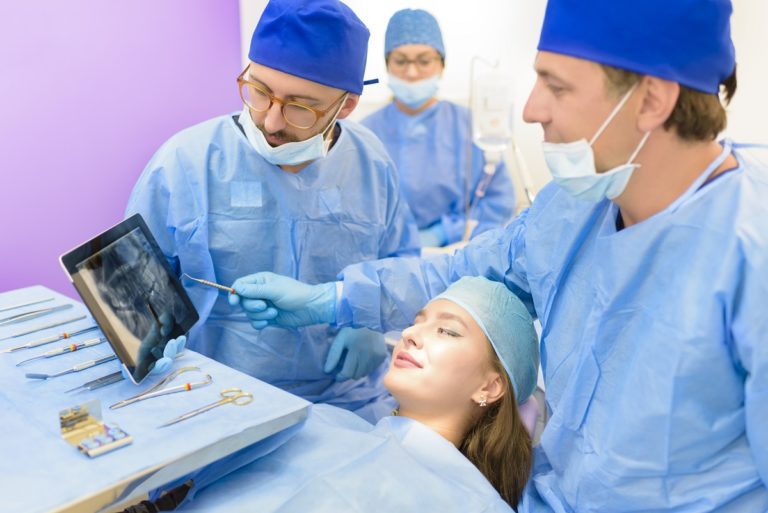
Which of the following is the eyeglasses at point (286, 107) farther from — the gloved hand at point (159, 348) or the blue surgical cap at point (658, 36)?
the blue surgical cap at point (658, 36)

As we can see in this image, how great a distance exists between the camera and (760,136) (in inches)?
112

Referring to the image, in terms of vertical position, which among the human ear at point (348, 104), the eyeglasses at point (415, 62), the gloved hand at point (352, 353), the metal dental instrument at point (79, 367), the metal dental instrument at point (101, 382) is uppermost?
the eyeglasses at point (415, 62)

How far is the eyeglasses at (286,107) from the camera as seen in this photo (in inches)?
61.7

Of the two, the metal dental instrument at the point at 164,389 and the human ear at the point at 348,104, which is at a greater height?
the human ear at the point at 348,104

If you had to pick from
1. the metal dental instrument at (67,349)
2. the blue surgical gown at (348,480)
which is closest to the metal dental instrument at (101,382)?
→ the metal dental instrument at (67,349)

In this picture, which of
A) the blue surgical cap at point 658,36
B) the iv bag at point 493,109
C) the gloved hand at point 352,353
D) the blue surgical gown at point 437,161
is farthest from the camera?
the blue surgical gown at point 437,161

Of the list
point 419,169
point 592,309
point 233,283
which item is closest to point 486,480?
point 592,309

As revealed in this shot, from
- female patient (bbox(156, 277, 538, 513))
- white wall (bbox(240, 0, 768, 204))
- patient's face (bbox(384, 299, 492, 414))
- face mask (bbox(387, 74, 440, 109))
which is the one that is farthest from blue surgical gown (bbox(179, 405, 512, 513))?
white wall (bbox(240, 0, 768, 204))

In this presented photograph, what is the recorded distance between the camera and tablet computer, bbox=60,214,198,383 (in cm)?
118

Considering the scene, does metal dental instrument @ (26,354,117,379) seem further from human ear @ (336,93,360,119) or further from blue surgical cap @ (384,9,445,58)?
blue surgical cap @ (384,9,445,58)

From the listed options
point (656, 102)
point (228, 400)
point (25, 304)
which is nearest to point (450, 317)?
point (228, 400)

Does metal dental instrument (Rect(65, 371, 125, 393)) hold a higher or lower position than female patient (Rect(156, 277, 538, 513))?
higher

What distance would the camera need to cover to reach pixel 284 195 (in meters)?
1.71

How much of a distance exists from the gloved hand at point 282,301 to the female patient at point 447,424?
22cm
